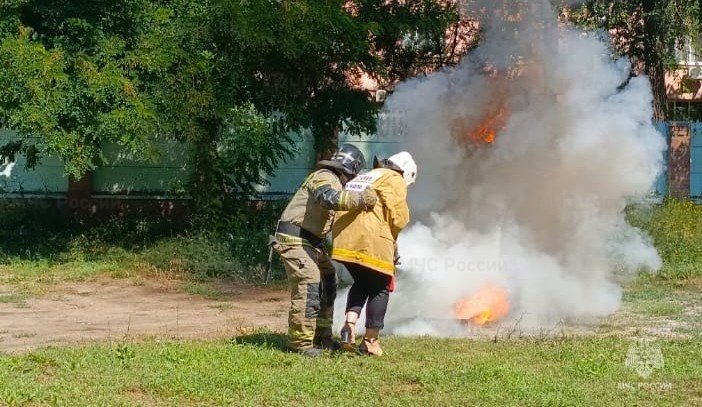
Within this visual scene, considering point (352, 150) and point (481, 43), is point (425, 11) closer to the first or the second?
point (481, 43)

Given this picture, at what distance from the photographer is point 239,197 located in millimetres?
16422

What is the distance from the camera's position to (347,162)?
8078 millimetres

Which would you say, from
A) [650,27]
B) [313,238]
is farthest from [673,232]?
[313,238]

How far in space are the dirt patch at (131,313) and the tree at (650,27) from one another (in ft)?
27.9

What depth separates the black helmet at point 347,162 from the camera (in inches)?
315

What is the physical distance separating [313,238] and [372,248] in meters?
0.55

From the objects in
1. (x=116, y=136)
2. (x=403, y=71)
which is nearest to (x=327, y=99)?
(x=403, y=71)

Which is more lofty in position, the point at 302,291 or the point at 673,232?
the point at 302,291

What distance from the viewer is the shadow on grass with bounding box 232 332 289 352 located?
823cm

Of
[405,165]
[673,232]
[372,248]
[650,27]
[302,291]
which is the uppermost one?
[650,27]

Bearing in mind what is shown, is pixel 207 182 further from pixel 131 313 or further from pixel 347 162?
pixel 347 162

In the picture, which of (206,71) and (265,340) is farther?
(206,71)

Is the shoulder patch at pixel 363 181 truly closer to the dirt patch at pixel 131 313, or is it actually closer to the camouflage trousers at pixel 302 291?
the camouflage trousers at pixel 302 291

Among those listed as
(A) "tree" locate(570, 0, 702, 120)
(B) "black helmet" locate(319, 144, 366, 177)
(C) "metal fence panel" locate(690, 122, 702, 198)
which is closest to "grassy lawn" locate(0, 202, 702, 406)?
(B) "black helmet" locate(319, 144, 366, 177)
